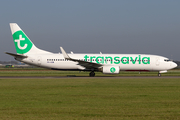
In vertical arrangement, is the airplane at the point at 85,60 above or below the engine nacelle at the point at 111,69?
above

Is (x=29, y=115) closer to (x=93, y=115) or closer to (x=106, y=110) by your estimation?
(x=93, y=115)

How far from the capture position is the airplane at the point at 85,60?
1476 inches

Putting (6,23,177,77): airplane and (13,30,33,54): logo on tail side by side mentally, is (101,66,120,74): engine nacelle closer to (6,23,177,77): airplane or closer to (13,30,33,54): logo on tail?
(6,23,177,77): airplane

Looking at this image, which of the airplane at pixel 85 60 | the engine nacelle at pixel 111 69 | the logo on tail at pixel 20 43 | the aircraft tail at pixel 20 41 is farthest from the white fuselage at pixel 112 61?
the engine nacelle at pixel 111 69

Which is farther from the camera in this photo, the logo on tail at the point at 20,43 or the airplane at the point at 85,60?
the logo on tail at the point at 20,43

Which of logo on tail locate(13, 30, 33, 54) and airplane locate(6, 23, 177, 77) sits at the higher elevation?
logo on tail locate(13, 30, 33, 54)

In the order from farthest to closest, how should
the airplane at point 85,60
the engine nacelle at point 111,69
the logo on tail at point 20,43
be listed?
1. the logo on tail at point 20,43
2. the airplane at point 85,60
3. the engine nacelle at point 111,69

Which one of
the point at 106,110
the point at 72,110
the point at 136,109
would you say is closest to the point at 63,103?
the point at 72,110

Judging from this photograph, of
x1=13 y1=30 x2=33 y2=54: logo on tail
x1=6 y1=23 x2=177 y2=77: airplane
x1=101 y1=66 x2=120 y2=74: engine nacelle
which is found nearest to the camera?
x1=101 y1=66 x2=120 y2=74: engine nacelle

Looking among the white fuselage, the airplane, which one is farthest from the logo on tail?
the white fuselage

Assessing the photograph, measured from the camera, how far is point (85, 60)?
38031 mm

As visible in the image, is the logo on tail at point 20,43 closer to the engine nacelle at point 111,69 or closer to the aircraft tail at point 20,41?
the aircraft tail at point 20,41

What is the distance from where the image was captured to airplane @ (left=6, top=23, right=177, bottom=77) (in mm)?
37494

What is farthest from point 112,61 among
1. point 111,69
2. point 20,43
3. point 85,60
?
point 20,43
